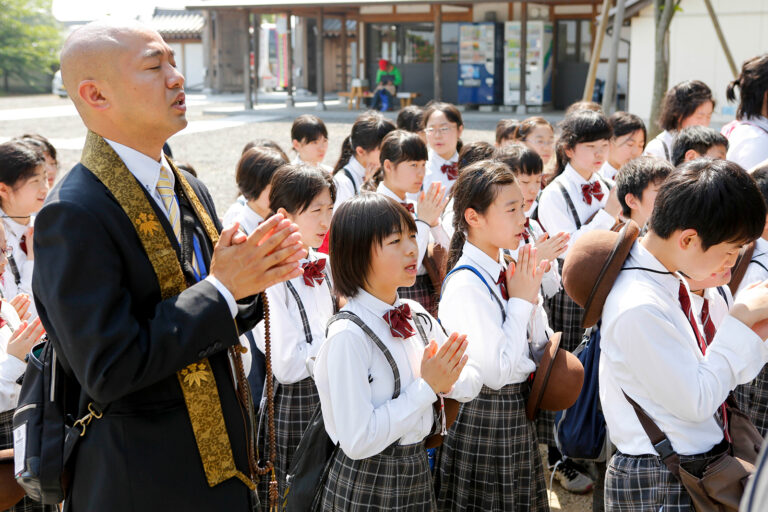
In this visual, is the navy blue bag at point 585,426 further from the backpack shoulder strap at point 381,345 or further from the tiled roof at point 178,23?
the tiled roof at point 178,23

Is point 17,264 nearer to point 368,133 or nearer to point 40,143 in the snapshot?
point 40,143

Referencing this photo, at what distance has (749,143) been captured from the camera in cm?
427

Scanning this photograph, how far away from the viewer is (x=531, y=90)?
64.5ft

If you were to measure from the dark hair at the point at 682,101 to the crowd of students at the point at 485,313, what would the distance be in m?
0.73

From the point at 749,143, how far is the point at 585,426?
2361mm

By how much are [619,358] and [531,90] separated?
18.4 metres

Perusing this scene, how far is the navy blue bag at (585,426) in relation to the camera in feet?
8.95

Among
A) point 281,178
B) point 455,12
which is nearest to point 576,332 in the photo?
point 281,178

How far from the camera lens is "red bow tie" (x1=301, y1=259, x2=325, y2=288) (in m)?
3.21

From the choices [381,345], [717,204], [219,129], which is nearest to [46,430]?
[381,345]

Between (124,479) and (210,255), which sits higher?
(210,255)

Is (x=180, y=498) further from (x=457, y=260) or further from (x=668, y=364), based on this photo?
(x=457, y=260)

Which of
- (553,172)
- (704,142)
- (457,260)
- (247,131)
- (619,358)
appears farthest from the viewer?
(247,131)

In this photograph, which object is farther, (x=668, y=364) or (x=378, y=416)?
(x=378, y=416)
